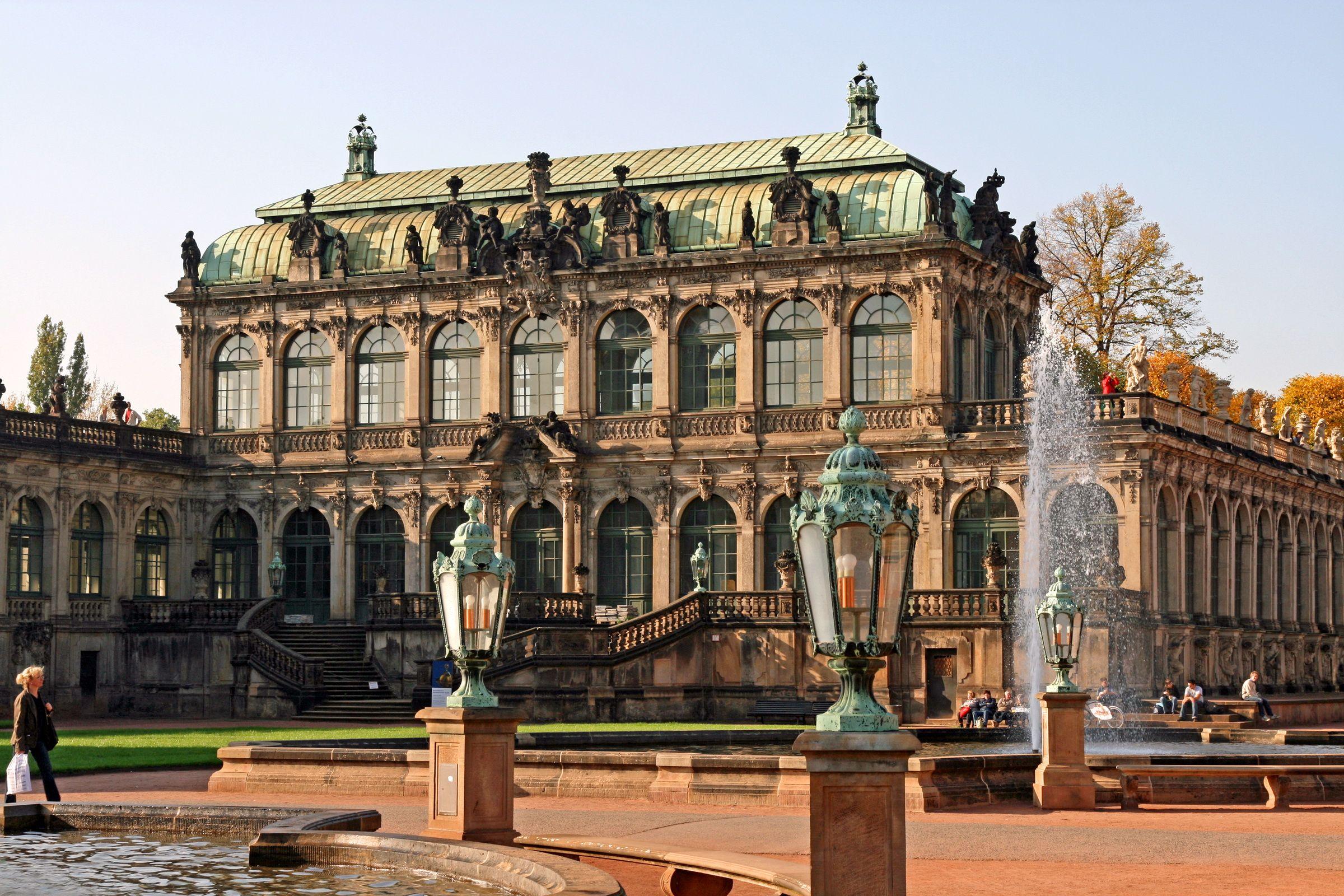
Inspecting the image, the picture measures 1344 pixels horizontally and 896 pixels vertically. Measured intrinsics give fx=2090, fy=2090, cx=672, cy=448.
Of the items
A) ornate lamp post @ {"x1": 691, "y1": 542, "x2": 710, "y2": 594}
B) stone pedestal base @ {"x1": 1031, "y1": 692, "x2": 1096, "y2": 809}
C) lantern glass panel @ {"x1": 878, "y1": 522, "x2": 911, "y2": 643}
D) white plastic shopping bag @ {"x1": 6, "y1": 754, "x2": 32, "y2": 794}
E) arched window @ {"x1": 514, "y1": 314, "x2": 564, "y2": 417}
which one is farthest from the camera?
arched window @ {"x1": 514, "y1": 314, "x2": 564, "y2": 417}

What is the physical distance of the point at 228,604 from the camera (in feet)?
163

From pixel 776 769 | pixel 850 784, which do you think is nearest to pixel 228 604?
pixel 776 769

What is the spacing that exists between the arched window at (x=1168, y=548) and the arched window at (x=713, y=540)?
9756 mm

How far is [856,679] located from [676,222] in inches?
1567

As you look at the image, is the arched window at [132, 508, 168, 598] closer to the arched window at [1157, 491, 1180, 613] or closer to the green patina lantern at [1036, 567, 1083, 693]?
the arched window at [1157, 491, 1180, 613]

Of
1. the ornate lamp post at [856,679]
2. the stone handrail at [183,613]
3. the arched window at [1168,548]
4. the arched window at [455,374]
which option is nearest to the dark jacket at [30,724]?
the ornate lamp post at [856,679]

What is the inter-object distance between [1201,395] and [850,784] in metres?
56.8

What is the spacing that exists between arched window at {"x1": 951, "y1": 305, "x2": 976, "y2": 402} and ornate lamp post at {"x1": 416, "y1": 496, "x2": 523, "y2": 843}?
31612 millimetres

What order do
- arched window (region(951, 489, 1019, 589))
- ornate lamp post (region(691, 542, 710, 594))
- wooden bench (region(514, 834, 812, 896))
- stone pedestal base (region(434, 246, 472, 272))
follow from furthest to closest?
stone pedestal base (region(434, 246, 472, 272)), arched window (region(951, 489, 1019, 589)), ornate lamp post (region(691, 542, 710, 594)), wooden bench (region(514, 834, 812, 896))

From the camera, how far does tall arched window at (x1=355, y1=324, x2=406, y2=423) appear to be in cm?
5362

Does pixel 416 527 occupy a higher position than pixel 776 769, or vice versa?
pixel 416 527

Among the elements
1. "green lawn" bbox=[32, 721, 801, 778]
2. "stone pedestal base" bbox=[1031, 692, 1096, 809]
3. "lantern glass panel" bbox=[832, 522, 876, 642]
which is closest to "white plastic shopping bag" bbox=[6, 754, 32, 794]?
"green lawn" bbox=[32, 721, 801, 778]

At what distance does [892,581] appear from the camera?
1240cm

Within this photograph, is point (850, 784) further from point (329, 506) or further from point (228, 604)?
point (329, 506)
